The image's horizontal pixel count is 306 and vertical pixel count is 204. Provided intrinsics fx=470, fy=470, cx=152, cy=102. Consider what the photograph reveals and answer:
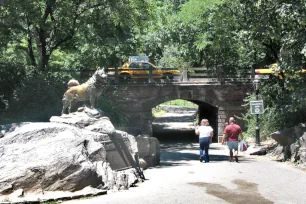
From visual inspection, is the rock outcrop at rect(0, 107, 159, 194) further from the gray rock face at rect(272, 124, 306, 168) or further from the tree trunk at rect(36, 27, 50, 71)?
the tree trunk at rect(36, 27, 50, 71)

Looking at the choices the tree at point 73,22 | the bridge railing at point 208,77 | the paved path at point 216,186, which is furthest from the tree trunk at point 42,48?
the paved path at point 216,186

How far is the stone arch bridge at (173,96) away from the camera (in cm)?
2730

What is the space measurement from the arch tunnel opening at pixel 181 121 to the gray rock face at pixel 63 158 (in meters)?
17.9

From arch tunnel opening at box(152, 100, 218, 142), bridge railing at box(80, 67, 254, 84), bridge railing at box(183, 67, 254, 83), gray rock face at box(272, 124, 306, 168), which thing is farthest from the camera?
arch tunnel opening at box(152, 100, 218, 142)

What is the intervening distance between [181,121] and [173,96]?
17972mm

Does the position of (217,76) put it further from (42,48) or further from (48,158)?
(48,158)

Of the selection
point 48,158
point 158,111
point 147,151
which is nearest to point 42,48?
point 147,151

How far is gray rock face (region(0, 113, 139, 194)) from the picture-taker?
983cm

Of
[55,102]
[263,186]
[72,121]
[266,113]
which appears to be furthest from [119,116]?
[263,186]

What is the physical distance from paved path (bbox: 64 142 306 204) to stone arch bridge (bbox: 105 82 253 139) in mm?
12666

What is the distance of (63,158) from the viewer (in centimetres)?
1004

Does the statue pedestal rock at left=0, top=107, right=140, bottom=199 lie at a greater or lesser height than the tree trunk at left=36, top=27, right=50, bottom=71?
lesser

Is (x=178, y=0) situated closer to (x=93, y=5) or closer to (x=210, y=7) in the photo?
(x=210, y=7)

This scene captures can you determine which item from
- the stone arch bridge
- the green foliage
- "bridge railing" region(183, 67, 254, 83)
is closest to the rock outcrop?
the green foliage
